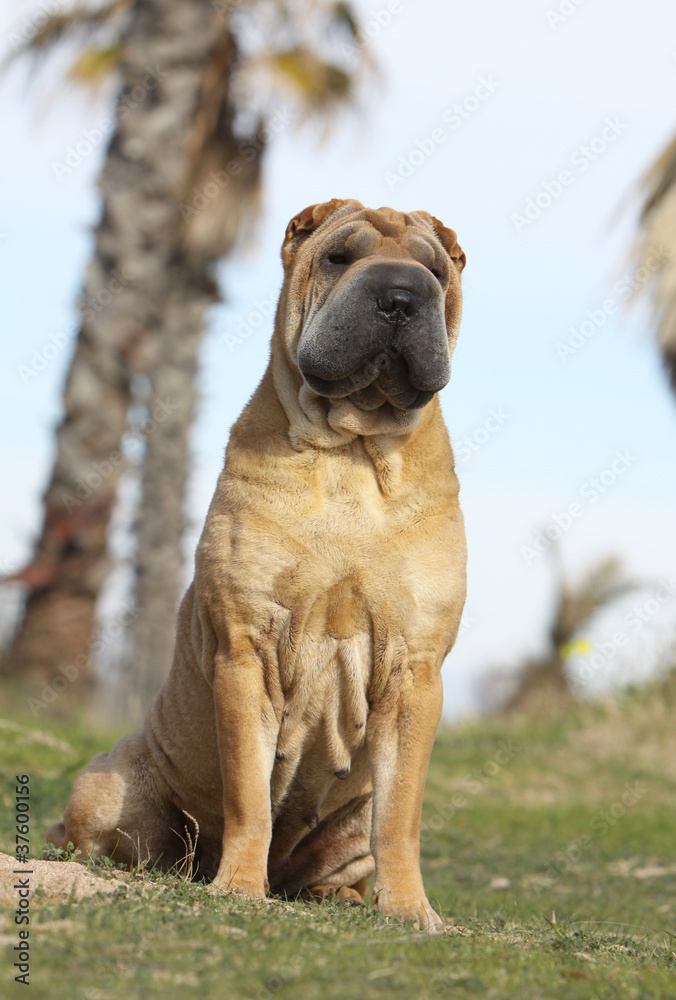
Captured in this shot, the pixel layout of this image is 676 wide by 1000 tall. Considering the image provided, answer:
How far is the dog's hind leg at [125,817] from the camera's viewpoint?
13.5 ft

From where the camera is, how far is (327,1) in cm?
1081

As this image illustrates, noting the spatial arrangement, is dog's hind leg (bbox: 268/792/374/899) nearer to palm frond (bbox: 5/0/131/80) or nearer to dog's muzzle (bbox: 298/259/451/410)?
dog's muzzle (bbox: 298/259/451/410)

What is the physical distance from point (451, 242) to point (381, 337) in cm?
73

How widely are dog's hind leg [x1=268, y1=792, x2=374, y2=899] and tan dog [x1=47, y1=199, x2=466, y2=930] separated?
0.19m

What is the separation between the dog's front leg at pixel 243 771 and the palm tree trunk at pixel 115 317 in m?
6.72

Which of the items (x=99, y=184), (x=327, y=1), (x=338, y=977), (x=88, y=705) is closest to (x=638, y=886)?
(x=338, y=977)

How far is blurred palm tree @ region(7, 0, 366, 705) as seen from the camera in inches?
397

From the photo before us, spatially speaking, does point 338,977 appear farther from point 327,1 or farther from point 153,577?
point 327,1

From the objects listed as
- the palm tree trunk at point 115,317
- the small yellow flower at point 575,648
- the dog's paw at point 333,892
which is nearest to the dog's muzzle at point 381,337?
the dog's paw at point 333,892

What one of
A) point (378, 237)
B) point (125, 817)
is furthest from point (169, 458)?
point (378, 237)

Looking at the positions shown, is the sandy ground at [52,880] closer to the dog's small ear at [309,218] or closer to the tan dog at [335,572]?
the tan dog at [335,572]

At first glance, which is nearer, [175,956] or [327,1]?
[175,956]

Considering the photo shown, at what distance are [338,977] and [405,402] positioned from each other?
1992 mm

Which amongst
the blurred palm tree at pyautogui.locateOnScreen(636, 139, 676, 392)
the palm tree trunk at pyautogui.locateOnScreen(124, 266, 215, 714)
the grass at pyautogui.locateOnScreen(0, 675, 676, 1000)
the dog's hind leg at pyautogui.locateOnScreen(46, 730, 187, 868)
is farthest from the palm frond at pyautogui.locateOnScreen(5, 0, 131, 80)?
the dog's hind leg at pyautogui.locateOnScreen(46, 730, 187, 868)
